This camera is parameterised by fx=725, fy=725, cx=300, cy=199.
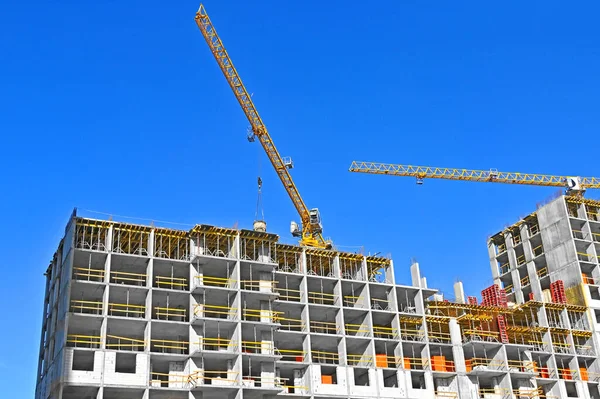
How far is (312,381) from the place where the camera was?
235 ft

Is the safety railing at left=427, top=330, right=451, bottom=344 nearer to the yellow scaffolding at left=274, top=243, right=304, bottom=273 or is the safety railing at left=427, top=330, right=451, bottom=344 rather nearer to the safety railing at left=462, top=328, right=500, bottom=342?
the safety railing at left=462, top=328, right=500, bottom=342

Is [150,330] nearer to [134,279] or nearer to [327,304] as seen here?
[134,279]

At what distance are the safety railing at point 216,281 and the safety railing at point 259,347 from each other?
575 centimetres

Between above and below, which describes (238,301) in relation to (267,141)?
below

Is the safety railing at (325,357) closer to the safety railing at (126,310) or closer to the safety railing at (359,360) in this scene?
the safety railing at (359,360)

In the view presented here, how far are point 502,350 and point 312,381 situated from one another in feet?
80.1

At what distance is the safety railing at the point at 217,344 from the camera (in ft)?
222

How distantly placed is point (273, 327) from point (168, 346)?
10.2 metres

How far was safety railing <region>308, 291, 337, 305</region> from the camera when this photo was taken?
3115 inches

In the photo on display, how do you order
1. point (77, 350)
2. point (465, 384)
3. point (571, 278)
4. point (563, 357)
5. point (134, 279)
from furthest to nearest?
point (571, 278)
point (563, 357)
point (465, 384)
point (134, 279)
point (77, 350)

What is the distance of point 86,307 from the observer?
2603 inches

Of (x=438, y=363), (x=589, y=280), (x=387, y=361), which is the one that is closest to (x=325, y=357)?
(x=387, y=361)

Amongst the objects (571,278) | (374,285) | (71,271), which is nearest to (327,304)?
(374,285)

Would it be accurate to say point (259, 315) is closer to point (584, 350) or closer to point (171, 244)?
point (171, 244)
